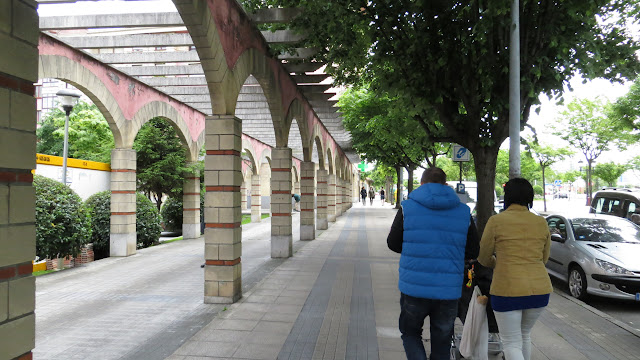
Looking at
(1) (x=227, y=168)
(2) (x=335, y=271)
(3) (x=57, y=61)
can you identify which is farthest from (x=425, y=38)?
(3) (x=57, y=61)

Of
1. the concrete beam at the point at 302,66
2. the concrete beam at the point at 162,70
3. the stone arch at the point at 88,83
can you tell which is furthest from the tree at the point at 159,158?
the concrete beam at the point at 302,66

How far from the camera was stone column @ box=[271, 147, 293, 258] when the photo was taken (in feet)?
36.7

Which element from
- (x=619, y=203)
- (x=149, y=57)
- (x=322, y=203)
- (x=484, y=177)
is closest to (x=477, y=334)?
(x=484, y=177)

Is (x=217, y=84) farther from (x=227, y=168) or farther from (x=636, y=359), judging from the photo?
(x=636, y=359)

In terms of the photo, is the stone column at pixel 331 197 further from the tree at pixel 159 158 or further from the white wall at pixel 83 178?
the white wall at pixel 83 178

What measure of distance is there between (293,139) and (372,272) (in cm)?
1648

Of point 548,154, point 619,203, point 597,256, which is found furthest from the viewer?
point 548,154

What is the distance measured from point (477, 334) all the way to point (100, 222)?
11.9 m

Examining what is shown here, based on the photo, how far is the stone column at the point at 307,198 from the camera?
14875 mm

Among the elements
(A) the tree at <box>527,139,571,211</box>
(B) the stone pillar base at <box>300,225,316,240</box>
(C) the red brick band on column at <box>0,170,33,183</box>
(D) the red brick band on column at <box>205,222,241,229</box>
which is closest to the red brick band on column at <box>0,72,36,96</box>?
(C) the red brick band on column at <box>0,170,33,183</box>

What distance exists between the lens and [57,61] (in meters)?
9.18

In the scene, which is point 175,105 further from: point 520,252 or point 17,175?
point 520,252

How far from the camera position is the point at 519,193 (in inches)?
126

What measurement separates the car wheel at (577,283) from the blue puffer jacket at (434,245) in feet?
18.4
